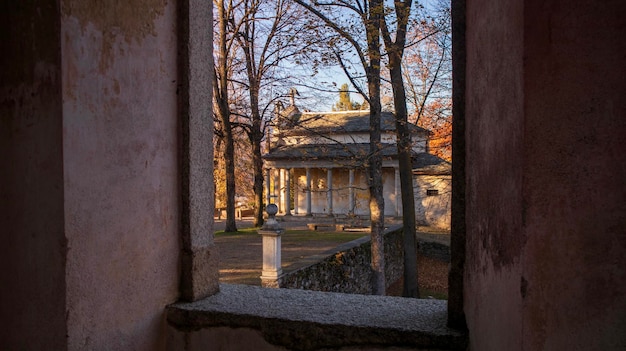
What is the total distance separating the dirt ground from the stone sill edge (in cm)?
667

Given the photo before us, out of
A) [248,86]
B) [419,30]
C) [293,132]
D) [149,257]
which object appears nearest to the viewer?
[149,257]

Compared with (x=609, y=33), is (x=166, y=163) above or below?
below

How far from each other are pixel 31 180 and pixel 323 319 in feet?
4.71

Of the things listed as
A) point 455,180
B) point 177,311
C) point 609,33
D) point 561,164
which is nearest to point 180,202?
point 177,311

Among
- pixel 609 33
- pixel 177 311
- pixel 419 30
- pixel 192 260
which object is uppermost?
pixel 419 30

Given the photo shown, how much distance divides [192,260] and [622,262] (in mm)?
2003

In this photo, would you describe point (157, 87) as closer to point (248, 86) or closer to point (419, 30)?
point (419, 30)

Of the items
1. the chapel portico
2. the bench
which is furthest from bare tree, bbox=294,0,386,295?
the chapel portico

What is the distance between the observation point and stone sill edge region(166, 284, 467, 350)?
6.89ft

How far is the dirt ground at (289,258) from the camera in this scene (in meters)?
10.3

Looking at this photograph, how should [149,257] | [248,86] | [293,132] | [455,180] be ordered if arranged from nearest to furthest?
[455,180] → [149,257] → [293,132] → [248,86]

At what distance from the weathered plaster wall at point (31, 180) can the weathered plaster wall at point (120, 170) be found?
55 mm

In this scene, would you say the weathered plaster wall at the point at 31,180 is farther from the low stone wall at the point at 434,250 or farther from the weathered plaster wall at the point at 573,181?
the low stone wall at the point at 434,250

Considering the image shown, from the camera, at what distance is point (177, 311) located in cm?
253
